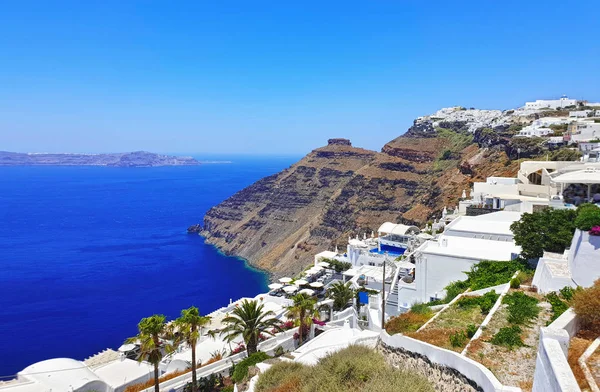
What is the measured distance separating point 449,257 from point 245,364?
446 inches

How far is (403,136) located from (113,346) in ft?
275

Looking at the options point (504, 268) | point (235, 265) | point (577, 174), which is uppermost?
point (577, 174)

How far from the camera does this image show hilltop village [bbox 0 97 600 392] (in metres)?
9.39

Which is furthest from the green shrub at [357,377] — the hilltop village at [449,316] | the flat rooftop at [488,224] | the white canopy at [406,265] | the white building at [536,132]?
the white building at [536,132]

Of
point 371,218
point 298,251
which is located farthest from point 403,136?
point 298,251

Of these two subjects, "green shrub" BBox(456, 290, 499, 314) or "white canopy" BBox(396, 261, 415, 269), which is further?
"white canopy" BBox(396, 261, 415, 269)

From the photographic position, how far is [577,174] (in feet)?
80.4

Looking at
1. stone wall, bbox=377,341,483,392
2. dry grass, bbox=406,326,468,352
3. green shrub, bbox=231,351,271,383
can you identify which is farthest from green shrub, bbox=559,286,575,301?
green shrub, bbox=231,351,271,383

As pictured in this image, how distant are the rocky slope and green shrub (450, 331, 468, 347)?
4782 centimetres

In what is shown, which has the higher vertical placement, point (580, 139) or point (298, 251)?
point (580, 139)

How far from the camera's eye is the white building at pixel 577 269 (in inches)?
532

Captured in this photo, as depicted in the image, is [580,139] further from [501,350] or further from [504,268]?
[501,350]

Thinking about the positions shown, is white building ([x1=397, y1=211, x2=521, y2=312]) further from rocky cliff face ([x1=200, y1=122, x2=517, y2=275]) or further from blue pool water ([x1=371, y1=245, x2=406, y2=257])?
rocky cliff face ([x1=200, y1=122, x2=517, y2=275])

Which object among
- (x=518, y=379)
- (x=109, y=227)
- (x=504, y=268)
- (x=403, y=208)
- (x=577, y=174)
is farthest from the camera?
(x=109, y=227)
